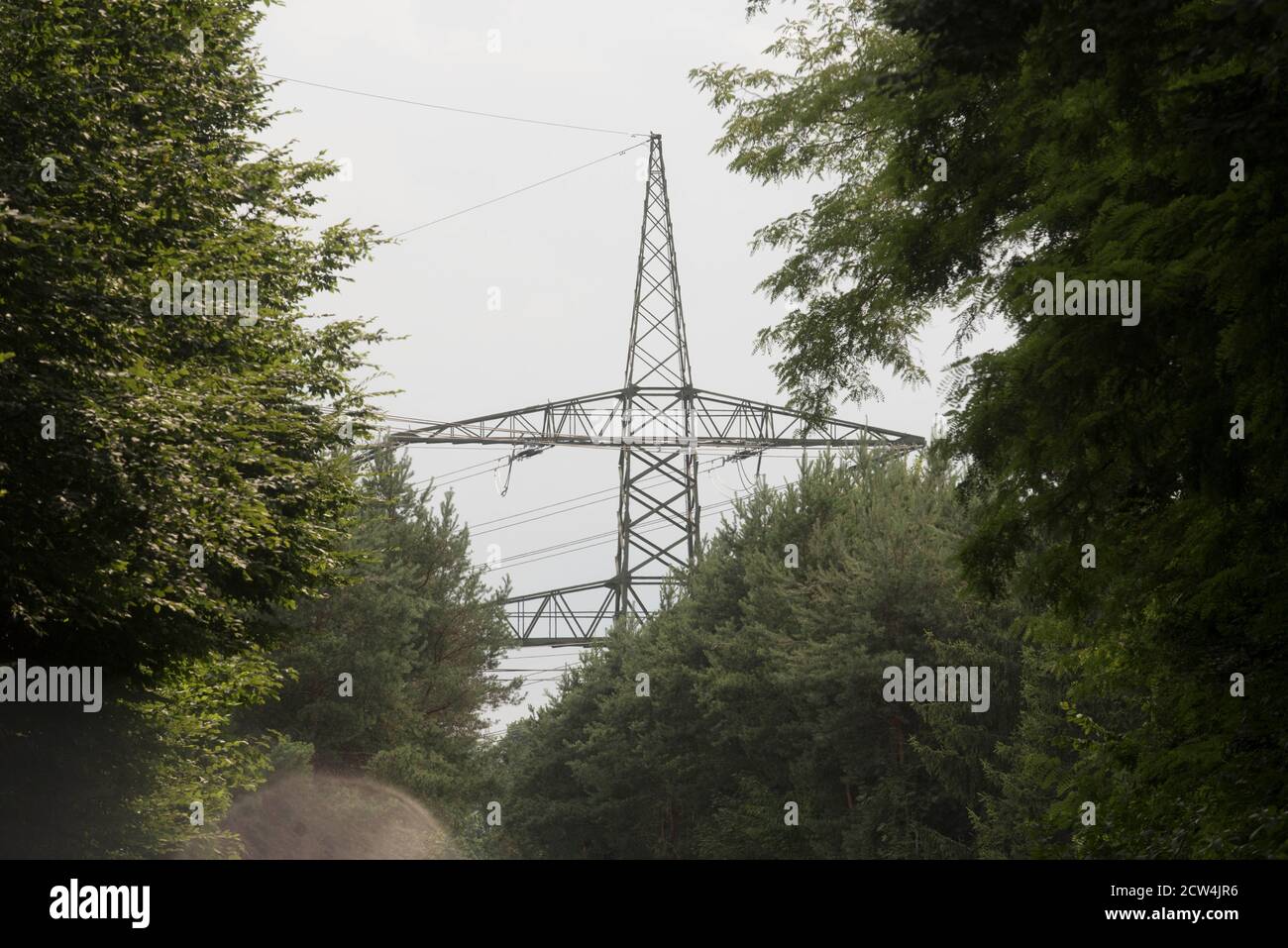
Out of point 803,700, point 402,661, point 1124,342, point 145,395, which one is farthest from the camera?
point 402,661

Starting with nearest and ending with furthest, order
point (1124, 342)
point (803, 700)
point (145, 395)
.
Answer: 1. point (1124, 342)
2. point (145, 395)
3. point (803, 700)

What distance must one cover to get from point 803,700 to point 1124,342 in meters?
30.3

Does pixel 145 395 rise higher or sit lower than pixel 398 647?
higher

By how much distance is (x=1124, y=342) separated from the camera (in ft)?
32.9

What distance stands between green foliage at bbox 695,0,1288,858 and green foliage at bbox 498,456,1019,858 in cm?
1136

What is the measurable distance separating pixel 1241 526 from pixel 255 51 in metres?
17.1

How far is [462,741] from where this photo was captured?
50.0 m

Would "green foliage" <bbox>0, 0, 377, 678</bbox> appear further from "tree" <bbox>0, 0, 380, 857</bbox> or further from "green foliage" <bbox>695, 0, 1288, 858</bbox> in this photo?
"green foliage" <bbox>695, 0, 1288, 858</bbox>

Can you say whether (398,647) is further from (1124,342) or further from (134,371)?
(1124,342)

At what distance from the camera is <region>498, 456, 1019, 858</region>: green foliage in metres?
34.1

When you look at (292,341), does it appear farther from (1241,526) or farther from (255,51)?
(1241,526)

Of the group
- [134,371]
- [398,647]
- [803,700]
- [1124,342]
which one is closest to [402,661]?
[398,647]

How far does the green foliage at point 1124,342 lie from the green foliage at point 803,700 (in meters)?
11.4
